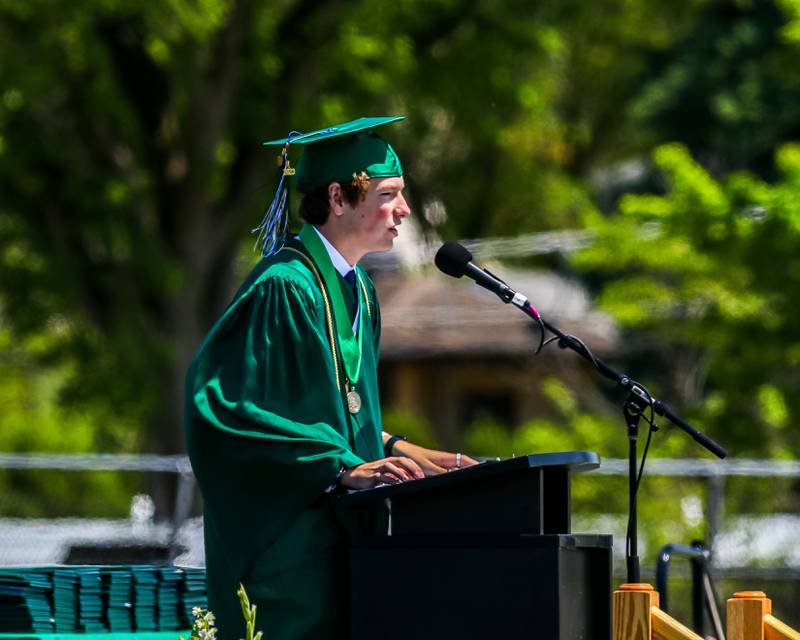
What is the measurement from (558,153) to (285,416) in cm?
2357

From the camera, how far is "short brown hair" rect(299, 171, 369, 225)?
434cm

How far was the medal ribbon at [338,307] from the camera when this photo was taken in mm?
4270

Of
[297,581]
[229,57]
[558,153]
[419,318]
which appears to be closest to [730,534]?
[229,57]

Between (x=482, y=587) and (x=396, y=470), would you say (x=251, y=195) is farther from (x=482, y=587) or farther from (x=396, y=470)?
(x=482, y=587)

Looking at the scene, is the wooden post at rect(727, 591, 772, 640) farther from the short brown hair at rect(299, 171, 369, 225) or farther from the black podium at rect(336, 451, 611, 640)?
the short brown hair at rect(299, 171, 369, 225)

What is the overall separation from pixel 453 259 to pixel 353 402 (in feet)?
1.57

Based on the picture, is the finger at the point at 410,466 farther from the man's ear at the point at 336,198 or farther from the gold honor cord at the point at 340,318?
the man's ear at the point at 336,198

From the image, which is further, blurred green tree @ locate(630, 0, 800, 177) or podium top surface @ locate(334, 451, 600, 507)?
blurred green tree @ locate(630, 0, 800, 177)

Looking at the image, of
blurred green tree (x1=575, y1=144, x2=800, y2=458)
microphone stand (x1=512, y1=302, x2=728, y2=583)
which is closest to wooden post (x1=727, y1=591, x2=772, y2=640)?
microphone stand (x1=512, y1=302, x2=728, y2=583)

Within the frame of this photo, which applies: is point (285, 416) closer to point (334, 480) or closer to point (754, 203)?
point (334, 480)

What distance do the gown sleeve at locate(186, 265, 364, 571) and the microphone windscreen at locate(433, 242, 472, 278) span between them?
415 mm

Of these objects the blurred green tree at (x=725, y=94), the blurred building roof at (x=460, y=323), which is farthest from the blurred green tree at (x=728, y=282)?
the blurred building roof at (x=460, y=323)

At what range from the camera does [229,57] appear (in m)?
15.2

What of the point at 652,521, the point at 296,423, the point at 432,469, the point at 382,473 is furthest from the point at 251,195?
the point at 382,473
